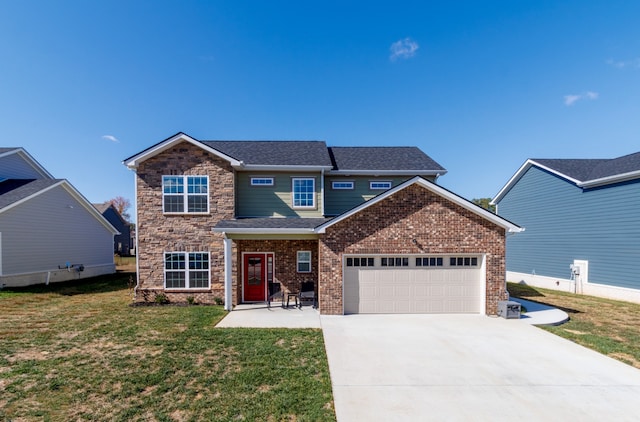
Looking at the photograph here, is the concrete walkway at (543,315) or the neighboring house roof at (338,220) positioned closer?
the concrete walkway at (543,315)

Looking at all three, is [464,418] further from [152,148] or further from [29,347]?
[152,148]

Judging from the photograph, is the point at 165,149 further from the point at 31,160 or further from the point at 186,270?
the point at 31,160

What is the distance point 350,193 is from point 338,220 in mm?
3893

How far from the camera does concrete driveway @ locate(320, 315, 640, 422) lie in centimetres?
475

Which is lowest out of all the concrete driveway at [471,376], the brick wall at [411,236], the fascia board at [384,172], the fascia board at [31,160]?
the concrete driveway at [471,376]

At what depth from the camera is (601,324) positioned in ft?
31.2

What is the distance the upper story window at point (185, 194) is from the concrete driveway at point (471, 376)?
738 cm

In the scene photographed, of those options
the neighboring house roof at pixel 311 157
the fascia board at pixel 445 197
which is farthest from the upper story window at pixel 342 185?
the fascia board at pixel 445 197

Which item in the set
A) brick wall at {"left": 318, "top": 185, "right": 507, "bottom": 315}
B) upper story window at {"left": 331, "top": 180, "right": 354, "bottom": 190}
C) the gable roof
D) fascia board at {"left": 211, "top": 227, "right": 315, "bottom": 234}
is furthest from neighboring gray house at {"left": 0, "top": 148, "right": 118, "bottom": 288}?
the gable roof

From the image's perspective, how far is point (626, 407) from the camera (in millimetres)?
4906

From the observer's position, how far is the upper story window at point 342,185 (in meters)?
13.6

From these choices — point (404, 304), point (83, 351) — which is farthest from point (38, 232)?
point (404, 304)

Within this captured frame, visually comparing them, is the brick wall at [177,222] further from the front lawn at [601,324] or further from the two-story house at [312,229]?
the front lawn at [601,324]

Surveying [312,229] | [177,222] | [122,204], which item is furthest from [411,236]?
[122,204]
